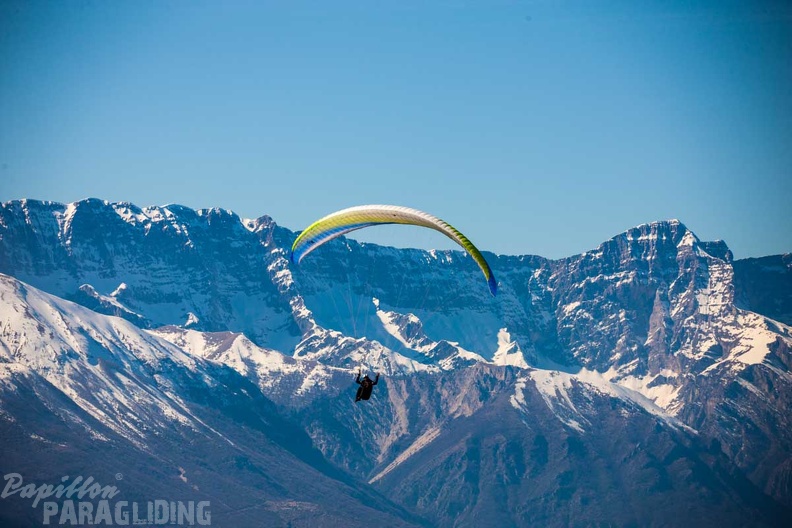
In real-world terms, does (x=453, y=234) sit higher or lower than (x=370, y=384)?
higher

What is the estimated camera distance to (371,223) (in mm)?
154875

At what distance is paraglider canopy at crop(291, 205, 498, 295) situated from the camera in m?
148

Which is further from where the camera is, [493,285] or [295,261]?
[295,261]

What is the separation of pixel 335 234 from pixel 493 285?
686 inches

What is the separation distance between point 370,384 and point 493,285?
14.5m

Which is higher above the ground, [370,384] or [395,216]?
[395,216]

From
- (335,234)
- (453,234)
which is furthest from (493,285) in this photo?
(335,234)

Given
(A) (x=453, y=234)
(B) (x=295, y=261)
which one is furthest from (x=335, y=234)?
(A) (x=453, y=234)

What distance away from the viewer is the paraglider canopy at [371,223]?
148 metres

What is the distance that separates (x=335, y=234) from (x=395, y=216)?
26.7ft

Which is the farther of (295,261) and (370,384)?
(295,261)

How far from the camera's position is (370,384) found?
148875 millimetres

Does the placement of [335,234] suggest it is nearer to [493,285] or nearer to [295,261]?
[295,261]

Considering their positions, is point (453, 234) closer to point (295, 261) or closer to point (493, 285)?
point (493, 285)
